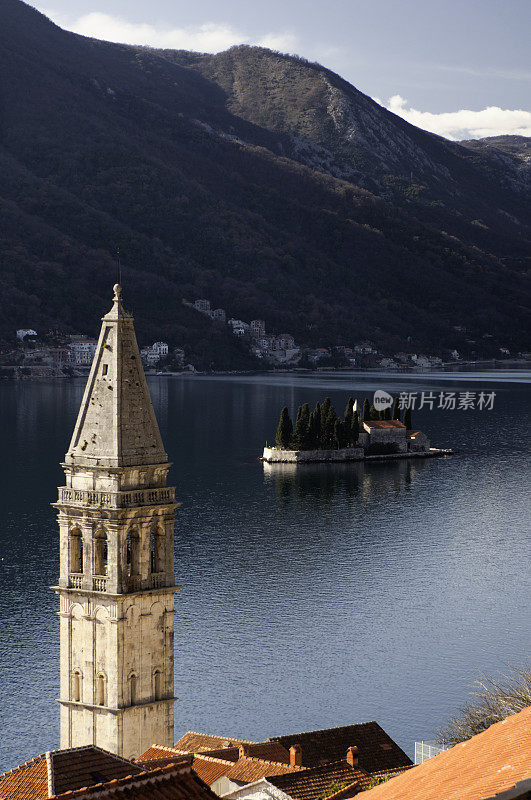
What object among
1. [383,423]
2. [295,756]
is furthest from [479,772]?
[383,423]

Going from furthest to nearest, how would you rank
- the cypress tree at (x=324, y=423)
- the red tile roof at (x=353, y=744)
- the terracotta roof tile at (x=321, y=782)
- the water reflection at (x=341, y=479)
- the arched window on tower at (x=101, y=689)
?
the cypress tree at (x=324, y=423) → the water reflection at (x=341, y=479) → the red tile roof at (x=353, y=744) → the arched window on tower at (x=101, y=689) → the terracotta roof tile at (x=321, y=782)

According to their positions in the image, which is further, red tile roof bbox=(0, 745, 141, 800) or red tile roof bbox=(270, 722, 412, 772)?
red tile roof bbox=(270, 722, 412, 772)

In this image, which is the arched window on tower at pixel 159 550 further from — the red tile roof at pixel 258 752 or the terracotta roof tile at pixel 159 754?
the red tile roof at pixel 258 752

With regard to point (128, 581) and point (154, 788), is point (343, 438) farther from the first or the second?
point (154, 788)

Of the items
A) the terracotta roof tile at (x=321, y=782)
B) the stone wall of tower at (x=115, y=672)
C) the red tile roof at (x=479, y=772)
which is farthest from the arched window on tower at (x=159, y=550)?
the red tile roof at (x=479, y=772)

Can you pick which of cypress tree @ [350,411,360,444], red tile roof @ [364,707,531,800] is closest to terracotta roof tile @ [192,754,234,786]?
red tile roof @ [364,707,531,800]

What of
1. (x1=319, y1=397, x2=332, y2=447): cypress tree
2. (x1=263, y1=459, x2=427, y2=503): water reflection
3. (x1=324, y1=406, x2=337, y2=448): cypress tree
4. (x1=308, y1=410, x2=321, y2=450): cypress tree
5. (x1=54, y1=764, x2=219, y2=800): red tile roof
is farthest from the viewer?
(x1=324, y1=406, x2=337, y2=448): cypress tree

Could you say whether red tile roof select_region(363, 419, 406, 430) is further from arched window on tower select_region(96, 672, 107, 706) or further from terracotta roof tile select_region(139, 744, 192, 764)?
terracotta roof tile select_region(139, 744, 192, 764)
